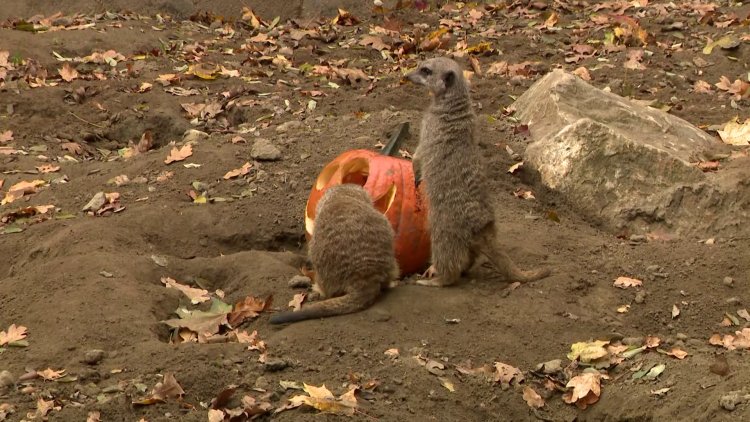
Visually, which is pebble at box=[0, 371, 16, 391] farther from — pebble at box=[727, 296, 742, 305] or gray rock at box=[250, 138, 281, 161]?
pebble at box=[727, 296, 742, 305]

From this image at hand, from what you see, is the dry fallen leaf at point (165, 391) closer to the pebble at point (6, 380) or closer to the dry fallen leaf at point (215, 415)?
the dry fallen leaf at point (215, 415)

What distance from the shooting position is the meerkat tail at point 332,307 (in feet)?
15.6

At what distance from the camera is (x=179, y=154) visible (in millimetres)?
6746

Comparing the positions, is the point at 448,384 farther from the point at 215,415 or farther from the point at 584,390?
the point at 215,415

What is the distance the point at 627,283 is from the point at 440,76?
1465mm

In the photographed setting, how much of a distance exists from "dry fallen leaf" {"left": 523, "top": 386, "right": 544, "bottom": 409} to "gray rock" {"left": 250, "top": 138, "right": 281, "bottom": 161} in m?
2.92

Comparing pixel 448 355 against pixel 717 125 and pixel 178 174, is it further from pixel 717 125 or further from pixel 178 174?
pixel 717 125

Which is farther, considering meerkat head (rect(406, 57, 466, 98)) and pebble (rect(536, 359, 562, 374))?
meerkat head (rect(406, 57, 466, 98))

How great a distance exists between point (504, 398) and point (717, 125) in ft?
12.7

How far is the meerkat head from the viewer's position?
527cm

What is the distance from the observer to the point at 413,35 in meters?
10.0

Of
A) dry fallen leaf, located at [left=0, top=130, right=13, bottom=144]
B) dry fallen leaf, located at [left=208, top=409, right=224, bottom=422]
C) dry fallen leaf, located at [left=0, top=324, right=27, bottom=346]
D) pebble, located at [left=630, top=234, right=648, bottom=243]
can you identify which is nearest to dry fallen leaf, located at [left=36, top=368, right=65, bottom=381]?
dry fallen leaf, located at [left=0, top=324, right=27, bottom=346]

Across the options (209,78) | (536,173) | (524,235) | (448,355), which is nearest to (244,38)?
(209,78)

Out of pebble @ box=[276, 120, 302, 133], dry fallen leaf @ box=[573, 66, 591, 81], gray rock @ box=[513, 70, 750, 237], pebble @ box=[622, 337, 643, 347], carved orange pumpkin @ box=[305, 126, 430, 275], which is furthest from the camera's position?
dry fallen leaf @ box=[573, 66, 591, 81]
